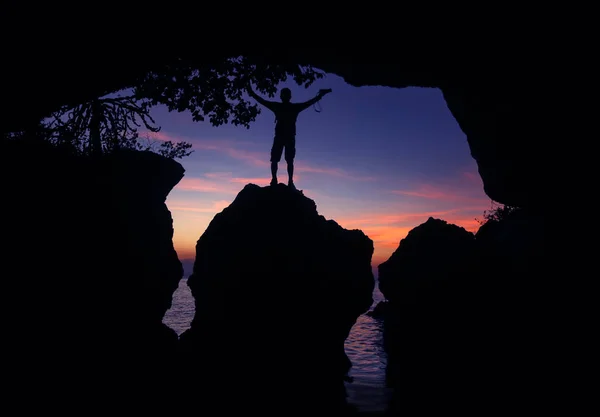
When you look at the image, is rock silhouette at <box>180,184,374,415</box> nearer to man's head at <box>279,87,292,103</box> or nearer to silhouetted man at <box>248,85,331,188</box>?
silhouetted man at <box>248,85,331,188</box>

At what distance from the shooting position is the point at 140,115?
1331cm

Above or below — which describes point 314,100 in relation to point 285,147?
above

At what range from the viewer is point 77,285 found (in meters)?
7.27

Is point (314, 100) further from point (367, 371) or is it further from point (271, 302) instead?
point (367, 371)

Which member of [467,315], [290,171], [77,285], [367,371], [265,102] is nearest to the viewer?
[77,285]

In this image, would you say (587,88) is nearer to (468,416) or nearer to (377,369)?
(468,416)

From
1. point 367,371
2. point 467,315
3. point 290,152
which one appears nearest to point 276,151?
point 290,152

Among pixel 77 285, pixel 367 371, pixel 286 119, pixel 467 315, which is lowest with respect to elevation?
pixel 367 371

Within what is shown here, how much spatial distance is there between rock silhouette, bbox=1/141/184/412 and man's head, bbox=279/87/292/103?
16.5 feet

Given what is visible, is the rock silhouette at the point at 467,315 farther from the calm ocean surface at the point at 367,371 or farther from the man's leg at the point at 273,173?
the man's leg at the point at 273,173

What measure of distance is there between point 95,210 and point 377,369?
15814 millimetres

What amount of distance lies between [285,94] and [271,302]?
6.14 meters

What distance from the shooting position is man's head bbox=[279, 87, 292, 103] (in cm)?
→ 998

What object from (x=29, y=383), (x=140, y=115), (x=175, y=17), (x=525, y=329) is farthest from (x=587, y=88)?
(x=140, y=115)
